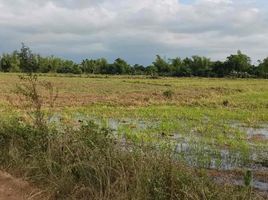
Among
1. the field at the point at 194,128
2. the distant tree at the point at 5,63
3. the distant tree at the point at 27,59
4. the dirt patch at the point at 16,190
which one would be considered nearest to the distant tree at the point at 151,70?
the distant tree at the point at 5,63

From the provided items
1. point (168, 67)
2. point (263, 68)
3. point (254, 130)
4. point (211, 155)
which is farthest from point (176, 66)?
point (211, 155)

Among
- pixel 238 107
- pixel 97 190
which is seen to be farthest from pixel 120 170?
pixel 238 107

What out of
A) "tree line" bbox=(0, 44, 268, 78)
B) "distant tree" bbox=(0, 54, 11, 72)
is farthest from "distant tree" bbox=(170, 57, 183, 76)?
"distant tree" bbox=(0, 54, 11, 72)

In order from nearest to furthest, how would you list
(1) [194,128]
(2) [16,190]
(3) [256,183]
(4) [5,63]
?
(2) [16,190]
(3) [256,183]
(1) [194,128]
(4) [5,63]

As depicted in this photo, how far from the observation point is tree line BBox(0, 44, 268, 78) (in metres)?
76.9

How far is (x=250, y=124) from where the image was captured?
1717 cm

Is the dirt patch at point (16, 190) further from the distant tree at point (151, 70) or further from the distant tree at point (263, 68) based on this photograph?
the distant tree at point (151, 70)

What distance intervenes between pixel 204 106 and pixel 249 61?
2214 inches

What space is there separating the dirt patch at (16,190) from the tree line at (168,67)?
6407 cm

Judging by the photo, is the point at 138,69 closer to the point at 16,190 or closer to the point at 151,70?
the point at 151,70

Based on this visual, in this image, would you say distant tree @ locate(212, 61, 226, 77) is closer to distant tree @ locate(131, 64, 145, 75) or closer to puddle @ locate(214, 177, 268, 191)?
distant tree @ locate(131, 64, 145, 75)

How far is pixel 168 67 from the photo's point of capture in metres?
84.6

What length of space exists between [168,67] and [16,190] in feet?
259

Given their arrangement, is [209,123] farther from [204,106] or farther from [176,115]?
[204,106]
